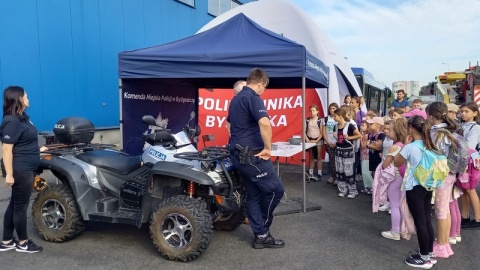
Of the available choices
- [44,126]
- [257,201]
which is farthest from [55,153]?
[44,126]

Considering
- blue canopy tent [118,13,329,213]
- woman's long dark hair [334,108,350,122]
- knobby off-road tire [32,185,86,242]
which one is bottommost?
knobby off-road tire [32,185,86,242]

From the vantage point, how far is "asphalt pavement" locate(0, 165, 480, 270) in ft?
12.5

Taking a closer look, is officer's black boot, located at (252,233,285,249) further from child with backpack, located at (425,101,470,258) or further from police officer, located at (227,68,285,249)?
child with backpack, located at (425,101,470,258)

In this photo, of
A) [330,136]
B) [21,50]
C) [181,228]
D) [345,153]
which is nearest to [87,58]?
[21,50]

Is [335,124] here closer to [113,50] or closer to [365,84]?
[113,50]

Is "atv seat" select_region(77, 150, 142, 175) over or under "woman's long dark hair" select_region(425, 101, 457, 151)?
under

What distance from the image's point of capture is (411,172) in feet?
12.2

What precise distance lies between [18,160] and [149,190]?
1303mm

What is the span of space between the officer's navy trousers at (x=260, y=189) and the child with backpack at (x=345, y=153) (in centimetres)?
277

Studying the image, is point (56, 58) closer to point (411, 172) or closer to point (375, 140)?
point (375, 140)

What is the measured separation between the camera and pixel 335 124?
7.31 metres

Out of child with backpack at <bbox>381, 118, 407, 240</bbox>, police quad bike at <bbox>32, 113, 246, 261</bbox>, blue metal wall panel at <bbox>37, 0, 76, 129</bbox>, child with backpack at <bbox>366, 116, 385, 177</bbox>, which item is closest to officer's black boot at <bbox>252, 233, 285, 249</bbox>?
police quad bike at <bbox>32, 113, 246, 261</bbox>

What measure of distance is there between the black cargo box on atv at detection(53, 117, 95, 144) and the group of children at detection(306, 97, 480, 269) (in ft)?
11.3

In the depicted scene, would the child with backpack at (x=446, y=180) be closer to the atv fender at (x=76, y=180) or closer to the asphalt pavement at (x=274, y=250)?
the asphalt pavement at (x=274, y=250)
